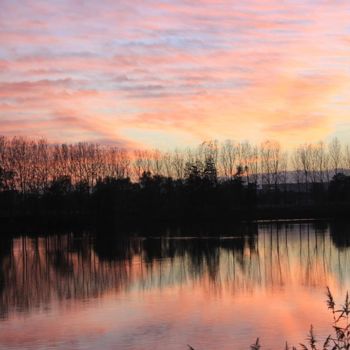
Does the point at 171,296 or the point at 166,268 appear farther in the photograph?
the point at 166,268

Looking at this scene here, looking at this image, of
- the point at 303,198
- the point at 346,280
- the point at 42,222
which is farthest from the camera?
the point at 303,198

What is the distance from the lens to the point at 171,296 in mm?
15844

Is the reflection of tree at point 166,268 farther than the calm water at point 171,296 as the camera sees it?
Yes

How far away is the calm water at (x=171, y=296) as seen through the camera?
1142cm

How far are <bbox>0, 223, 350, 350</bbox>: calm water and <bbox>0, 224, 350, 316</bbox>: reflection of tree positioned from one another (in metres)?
0.04

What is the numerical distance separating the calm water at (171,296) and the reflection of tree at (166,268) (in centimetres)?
4

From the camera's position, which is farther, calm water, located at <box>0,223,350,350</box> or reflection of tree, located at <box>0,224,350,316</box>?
reflection of tree, located at <box>0,224,350,316</box>

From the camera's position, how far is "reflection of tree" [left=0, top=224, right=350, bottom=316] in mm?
17594

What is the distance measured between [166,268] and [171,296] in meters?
5.74

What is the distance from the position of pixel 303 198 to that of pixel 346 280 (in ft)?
222

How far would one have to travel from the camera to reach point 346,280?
56.6 ft

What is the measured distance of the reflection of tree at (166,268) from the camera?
17594 millimetres

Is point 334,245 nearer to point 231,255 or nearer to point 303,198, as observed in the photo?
point 231,255

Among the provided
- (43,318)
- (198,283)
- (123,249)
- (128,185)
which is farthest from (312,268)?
(128,185)
